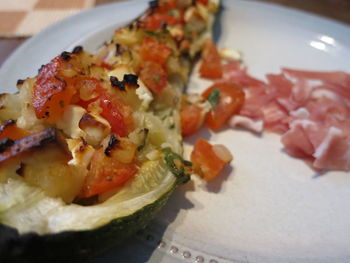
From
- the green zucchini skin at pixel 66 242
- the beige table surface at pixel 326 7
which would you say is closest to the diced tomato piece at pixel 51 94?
the green zucchini skin at pixel 66 242

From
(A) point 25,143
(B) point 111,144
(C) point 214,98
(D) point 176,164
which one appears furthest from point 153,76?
(A) point 25,143

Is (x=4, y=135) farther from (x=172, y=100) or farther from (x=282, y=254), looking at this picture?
(x=282, y=254)

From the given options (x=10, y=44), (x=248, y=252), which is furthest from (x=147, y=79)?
(x=10, y=44)

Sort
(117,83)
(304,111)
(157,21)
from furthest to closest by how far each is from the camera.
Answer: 1. (157,21)
2. (304,111)
3. (117,83)

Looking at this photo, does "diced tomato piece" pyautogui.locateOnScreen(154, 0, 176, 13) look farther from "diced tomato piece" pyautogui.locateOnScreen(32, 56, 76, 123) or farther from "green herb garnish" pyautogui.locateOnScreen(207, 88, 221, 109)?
"diced tomato piece" pyautogui.locateOnScreen(32, 56, 76, 123)

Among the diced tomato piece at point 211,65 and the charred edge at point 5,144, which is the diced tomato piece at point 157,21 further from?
the charred edge at point 5,144

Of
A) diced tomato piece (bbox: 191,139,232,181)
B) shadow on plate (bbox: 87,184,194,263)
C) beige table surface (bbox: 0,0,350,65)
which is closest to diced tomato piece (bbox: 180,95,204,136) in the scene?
diced tomato piece (bbox: 191,139,232,181)

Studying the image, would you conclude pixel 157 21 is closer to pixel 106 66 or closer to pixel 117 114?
pixel 106 66
